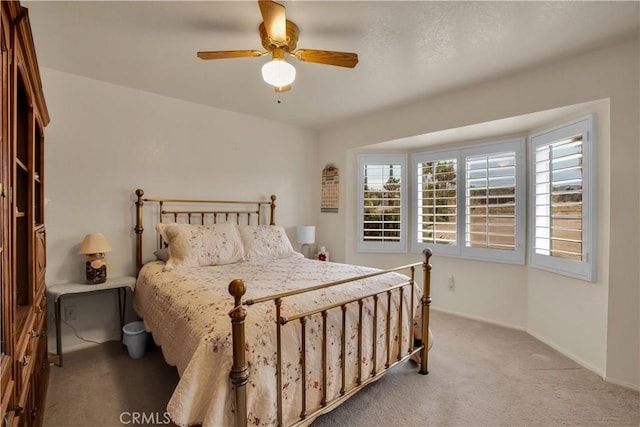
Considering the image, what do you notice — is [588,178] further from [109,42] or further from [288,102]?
[109,42]

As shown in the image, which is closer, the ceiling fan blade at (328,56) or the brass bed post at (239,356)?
the brass bed post at (239,356)

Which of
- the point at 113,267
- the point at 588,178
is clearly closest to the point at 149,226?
the point at 113,267

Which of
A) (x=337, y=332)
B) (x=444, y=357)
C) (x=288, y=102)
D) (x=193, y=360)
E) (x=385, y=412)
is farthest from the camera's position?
(x=288, y=102)

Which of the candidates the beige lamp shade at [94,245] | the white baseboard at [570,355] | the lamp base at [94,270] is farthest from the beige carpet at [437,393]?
the beige lamp shade at [94,245]

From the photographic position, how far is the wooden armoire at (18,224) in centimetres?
104

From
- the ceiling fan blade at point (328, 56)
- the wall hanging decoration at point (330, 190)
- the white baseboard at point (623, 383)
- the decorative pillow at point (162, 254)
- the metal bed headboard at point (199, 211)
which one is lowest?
the white baseboard at point (623, 383)

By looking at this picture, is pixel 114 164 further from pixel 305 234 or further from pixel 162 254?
pixel 305 234

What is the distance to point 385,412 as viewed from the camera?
1.90 metres

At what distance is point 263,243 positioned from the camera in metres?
3.16

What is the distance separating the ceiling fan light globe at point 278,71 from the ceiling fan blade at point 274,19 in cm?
13

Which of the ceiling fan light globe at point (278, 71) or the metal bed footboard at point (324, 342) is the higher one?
the ceiling fan light globe at point (278, 71)

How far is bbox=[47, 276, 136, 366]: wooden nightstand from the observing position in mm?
2398

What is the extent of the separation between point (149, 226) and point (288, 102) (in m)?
1.93

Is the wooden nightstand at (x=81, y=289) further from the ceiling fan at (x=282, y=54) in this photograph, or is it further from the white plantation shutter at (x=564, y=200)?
the white plantation shutter at (x=564, y=200)
